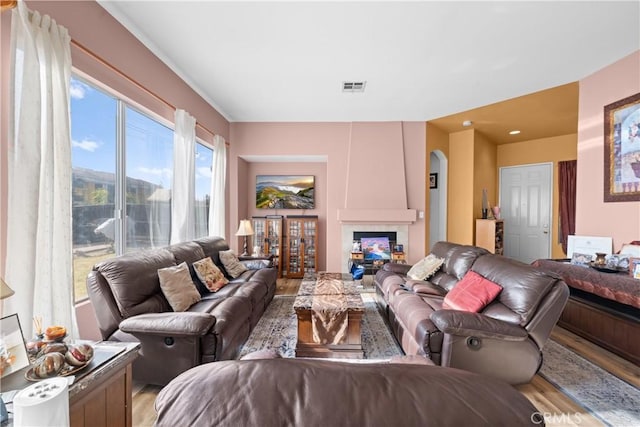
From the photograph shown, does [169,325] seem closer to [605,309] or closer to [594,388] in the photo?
[594,388]

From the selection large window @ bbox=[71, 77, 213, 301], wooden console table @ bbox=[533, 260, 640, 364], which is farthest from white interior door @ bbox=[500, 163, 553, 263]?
large window @ bbox=[71, 77, 213, 301]

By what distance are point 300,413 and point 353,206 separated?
4404mm

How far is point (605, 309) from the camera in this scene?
2488 mm

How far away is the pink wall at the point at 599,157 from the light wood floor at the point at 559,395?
4.27 feet

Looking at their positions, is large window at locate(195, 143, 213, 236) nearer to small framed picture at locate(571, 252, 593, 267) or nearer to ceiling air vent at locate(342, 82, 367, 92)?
ceiling air vent at locate(342, 82, 367, 92)

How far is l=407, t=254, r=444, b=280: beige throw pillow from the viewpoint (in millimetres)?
3141

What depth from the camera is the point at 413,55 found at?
278cm

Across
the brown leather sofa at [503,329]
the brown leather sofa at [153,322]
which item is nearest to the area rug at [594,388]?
the brown leather sofa at [503,329]

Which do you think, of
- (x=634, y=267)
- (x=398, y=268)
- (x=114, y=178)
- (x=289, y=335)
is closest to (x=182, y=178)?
(x=114, y=178)

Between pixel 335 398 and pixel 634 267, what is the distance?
3.44 metres

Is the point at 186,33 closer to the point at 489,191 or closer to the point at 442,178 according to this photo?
the point at 442,178

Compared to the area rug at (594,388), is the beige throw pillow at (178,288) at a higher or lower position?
higher

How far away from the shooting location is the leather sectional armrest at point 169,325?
1.75 meters

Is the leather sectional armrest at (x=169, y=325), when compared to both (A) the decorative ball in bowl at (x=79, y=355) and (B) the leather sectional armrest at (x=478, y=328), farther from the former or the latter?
(B) the leather sectional armrest at (x=478, y=328)
